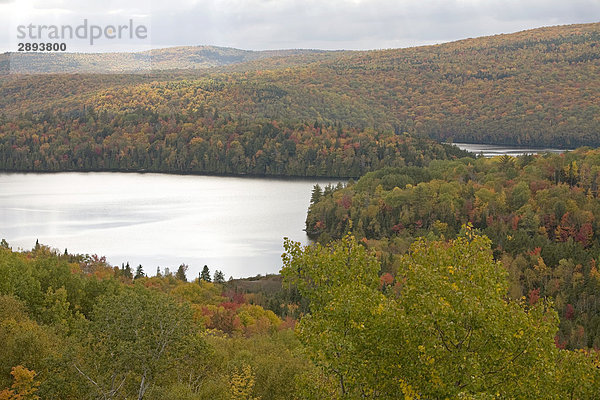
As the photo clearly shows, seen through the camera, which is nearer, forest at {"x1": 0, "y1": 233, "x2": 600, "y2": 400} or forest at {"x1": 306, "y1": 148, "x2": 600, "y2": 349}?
forest at {"x1": 0, "y1": 233, "x2": 600, "y2": 400}

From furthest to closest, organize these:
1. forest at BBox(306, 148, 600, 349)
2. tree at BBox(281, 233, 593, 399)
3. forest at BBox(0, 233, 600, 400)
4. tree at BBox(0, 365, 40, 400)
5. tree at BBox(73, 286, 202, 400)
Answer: forest at BBox(306, 148, 600, 349)
tree at BBox(0, 365, 40, 400)
tree at BBox(73, 286, 202, 400)
forest at BBox(0, 233, 600, 400)
tree at BBox(281, 233, 593, 399)

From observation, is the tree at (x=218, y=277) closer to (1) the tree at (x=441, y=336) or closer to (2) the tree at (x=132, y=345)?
(2) the tree at (x=132, y=345)

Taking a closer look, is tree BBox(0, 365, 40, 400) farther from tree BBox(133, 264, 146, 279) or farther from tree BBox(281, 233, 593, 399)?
tree BBox(133, 264, 146, 279)

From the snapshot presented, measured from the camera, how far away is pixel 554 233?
103 m

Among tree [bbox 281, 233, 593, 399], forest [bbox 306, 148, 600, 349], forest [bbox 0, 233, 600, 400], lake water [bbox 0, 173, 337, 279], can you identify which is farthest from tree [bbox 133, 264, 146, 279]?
tree [bbox 281, 233, 593, 399]

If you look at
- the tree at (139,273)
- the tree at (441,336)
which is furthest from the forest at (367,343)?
the tree at (139,273)

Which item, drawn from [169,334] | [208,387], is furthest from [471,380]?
[208,387]

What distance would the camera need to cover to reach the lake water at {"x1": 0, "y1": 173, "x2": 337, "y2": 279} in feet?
295

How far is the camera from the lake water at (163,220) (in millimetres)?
89875

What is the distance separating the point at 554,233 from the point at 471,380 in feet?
301

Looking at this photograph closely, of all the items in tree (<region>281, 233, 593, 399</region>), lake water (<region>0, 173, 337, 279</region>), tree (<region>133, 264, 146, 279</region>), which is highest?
tree (<region>281, 233, 593, 399</region>)

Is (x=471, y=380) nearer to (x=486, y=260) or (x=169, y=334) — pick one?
(x=486, y=260)

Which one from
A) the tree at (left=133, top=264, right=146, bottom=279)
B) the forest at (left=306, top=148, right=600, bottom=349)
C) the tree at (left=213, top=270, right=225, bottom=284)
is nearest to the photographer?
the tree at (left=133, top=264, right=146, bottom=279)

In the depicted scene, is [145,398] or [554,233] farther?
[554,233]
